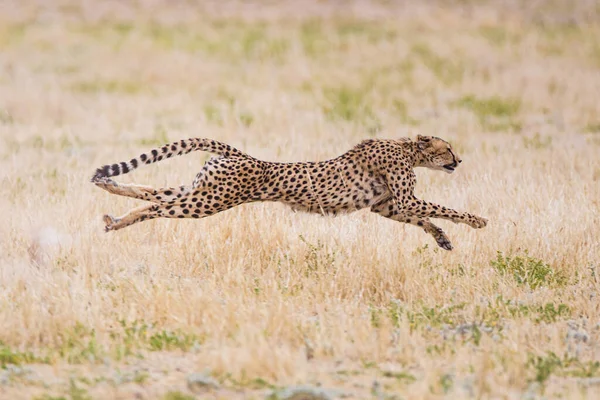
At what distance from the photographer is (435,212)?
754 centimetres

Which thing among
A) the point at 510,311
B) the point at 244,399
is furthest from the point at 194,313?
the point at 510,311

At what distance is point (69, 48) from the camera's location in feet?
62.8

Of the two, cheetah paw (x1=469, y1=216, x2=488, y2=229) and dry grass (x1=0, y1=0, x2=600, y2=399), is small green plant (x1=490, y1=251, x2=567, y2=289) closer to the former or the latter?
dry grass (x1=0, y1=0, x2=600, y2=399)

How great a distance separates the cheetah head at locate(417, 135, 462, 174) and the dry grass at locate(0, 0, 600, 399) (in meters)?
0.52

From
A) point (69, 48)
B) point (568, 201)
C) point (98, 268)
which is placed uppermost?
point (69, 48)

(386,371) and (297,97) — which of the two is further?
(297,97)

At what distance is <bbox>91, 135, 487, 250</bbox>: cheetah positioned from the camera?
23.1 feet

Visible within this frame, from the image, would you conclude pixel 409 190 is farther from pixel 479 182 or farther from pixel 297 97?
pixel 297 97

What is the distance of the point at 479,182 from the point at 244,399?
5.05m

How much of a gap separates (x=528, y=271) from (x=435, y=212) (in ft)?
2.82

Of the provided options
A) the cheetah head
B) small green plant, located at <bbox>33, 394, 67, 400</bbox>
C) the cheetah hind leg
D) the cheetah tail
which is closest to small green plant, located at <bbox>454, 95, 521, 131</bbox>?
the cheetah head

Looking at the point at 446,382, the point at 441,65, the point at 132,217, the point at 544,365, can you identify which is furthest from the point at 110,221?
the point at 441,65

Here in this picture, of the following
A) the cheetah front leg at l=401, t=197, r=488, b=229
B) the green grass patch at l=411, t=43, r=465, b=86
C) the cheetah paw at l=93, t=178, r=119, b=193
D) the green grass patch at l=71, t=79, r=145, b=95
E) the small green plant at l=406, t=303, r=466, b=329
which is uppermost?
the green grass patch at l=411, t=43, r=465, b=86

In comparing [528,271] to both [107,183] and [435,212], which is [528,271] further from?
[107,183]
